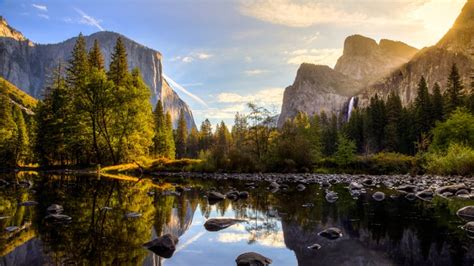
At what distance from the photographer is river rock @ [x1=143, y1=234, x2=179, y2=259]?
5.09 meters

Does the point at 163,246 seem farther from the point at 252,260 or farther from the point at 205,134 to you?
the point at 205,134

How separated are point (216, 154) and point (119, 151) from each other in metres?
10.1

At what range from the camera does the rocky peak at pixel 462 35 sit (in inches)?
5044

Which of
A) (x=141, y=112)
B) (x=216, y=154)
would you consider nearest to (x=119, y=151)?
(x=141, y=112)

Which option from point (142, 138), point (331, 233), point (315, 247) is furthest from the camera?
point (142, 138)

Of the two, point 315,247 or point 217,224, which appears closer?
point 315,247

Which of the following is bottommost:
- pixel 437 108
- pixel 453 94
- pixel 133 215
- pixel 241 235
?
pixel 241 235

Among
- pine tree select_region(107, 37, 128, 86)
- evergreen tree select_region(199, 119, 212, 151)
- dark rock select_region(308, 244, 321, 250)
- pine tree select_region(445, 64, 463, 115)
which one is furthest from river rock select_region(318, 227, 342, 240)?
evergreen tree select_region(199, 119, 212, 151)

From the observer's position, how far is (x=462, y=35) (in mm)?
132750

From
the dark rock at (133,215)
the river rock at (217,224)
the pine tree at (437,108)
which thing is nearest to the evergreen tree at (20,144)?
the dark rock at (133,215)

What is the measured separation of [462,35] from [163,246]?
16254 centimetres

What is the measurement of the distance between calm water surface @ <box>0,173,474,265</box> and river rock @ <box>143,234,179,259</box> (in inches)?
6.0

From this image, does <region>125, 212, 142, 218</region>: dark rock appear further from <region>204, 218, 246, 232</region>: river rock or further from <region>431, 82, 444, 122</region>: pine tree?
<region>431, 82, 444, 122</region>: pine tree

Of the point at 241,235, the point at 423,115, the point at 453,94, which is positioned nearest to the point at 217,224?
the point at 241,235
